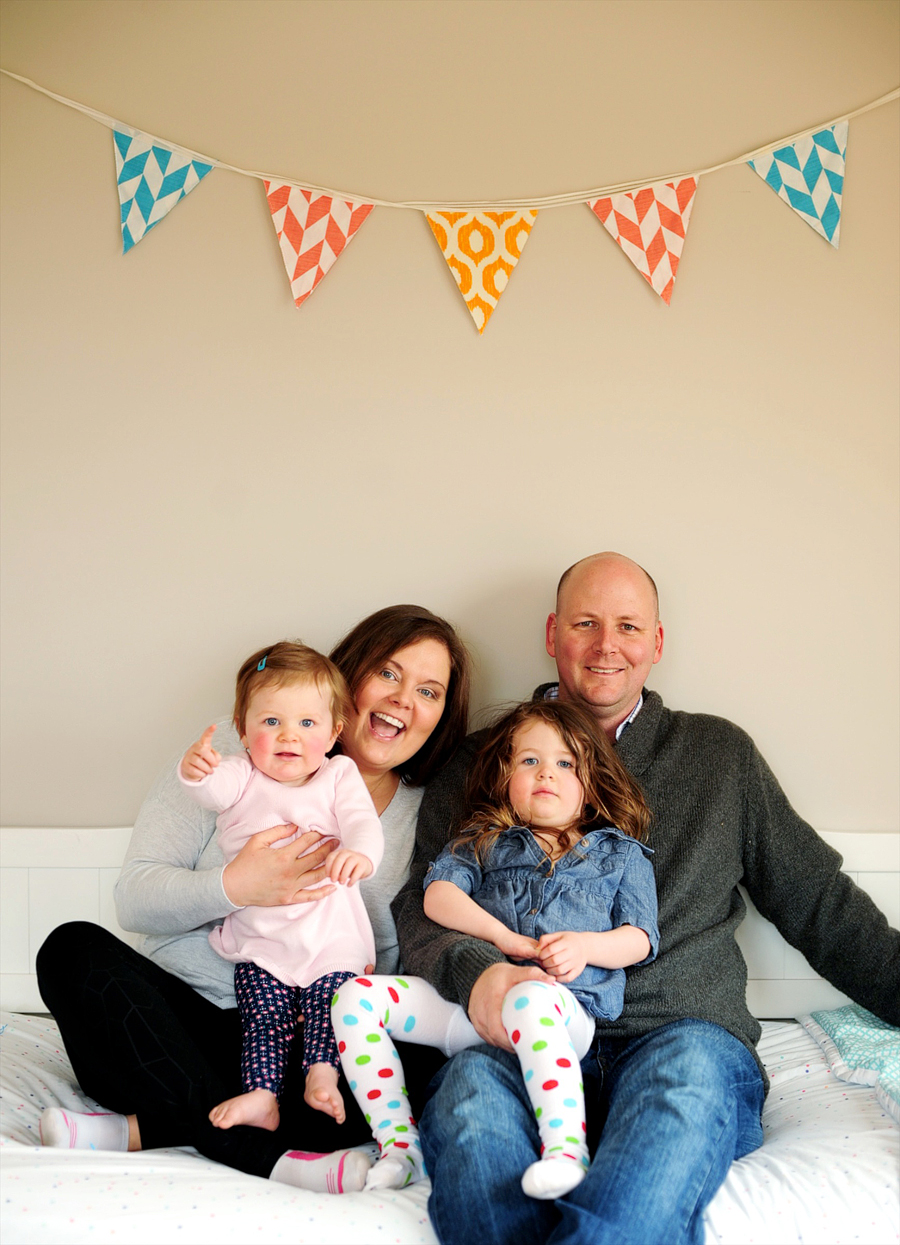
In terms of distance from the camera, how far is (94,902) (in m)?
2.12

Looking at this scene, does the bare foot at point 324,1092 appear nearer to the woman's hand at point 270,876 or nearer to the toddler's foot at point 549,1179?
the woman's hand at point 270,876

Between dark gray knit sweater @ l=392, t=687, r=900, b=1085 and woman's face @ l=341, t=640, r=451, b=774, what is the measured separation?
0.46 ft

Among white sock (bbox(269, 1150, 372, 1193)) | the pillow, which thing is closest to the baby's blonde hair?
white sock (bbox(269, 1150, 372, 1193))

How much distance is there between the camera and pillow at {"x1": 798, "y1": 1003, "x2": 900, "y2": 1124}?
5.27 ft

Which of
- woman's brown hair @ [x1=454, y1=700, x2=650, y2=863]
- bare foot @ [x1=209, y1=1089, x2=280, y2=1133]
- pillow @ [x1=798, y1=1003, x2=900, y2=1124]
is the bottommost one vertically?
pillow @ [x1=798, y1=1003, x2=900, y2=1124]

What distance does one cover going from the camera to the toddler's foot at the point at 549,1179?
3.91 feet

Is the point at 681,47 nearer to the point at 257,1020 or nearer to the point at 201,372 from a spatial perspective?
the point at 201,372

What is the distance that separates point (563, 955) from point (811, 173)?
5.92ft

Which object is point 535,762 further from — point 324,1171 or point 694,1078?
point 324,1171

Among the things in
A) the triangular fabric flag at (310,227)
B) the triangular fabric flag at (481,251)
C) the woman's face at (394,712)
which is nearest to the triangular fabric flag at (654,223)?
the triangular fabric flag at (481,251)

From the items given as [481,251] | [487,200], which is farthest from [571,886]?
[487,200]

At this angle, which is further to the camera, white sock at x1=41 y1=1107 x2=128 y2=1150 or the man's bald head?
the man's bald head

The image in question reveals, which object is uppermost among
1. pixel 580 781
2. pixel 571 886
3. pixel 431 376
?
pixel 431 376

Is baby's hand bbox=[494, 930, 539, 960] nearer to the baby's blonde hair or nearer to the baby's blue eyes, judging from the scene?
the baby's blue eyes
